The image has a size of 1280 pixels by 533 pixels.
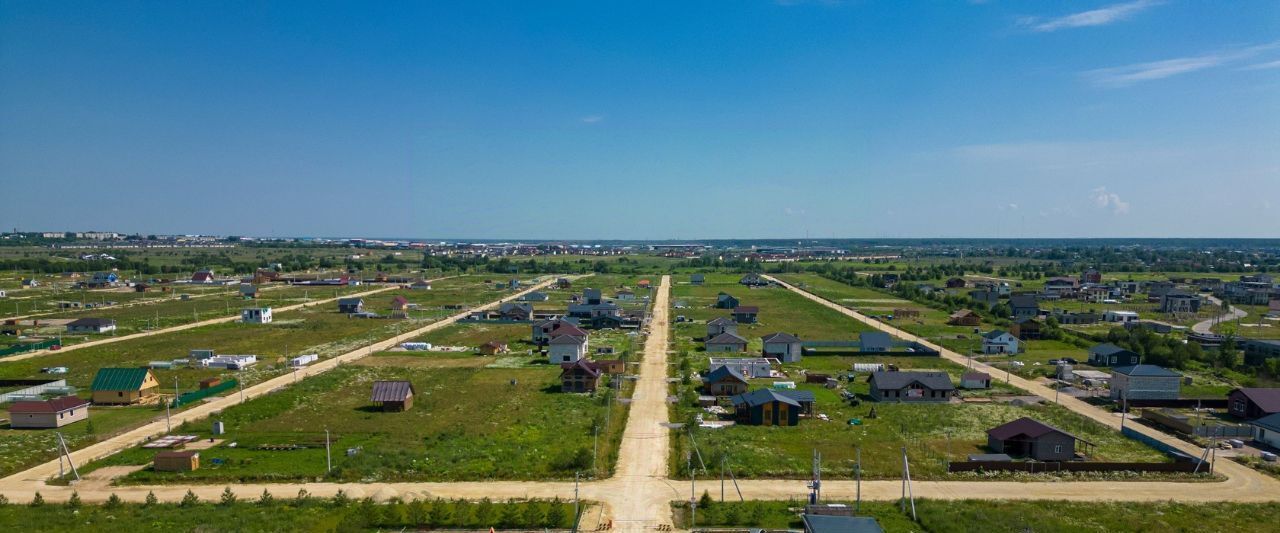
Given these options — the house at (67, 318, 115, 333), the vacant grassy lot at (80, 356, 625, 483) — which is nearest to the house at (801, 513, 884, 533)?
the vacant grassy lot at (80, 356, 625, 483)

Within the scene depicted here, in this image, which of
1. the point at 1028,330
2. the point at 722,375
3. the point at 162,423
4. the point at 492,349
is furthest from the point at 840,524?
the point at 1028,330

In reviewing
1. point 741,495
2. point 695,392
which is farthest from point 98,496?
point 695,392

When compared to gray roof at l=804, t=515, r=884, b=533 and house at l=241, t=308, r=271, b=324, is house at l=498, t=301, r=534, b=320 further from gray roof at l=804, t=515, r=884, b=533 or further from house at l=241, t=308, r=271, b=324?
gray roof at l=804, t=515, r=884, b=533

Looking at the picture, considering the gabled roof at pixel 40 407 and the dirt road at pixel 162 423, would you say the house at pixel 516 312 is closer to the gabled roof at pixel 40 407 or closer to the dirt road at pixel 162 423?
the dirt road at pixel 162 423

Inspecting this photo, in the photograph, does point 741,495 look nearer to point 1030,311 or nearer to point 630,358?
point 630,358

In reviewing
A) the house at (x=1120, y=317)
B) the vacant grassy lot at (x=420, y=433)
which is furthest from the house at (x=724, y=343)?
the house at (x=1120, y=317)

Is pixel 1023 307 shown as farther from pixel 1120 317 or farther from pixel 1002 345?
pixel 1002 345
